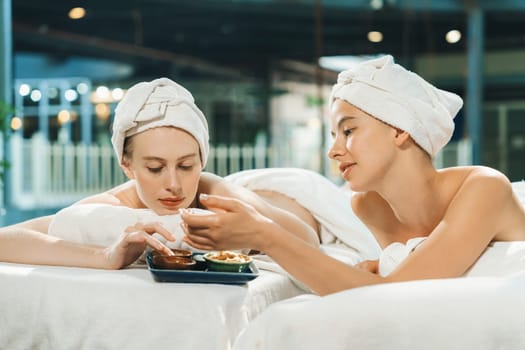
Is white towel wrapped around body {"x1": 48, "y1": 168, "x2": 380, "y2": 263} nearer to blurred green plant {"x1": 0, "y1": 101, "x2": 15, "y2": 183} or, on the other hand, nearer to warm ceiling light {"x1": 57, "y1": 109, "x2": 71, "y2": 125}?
blurred green plant {"x1": 0, "y1": 101, "x2": 15, "y2": 183}

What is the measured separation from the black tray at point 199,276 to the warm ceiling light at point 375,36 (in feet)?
→ 16.9

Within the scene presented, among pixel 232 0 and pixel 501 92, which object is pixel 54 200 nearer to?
pixel 232 0

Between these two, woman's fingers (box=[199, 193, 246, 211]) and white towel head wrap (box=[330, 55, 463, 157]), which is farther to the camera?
white towel head wrap (box=[330, 55, 463, 157])

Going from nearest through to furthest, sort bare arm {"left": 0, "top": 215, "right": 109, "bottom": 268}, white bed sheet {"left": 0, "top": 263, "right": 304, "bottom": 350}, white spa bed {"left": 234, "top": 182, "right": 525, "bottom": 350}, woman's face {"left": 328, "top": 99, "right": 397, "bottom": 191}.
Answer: white spa bed {"left": 234, "top": 182, "right": 525, "bottom": 350}
white bed sheet {"left": 0, "top": 263, "right": 304, "bottom": 350}
woman's face {"left": 328, "top": 99, "right": 397, "bottom": 191}
bare arm {"left": 0, "top": 215, "right": 109, "bottom": 268}

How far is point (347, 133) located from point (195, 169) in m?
0.49

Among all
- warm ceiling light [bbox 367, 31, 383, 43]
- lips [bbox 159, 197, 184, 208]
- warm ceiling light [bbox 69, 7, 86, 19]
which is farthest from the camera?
warm ceiling light [bbox 367, 31, 383, 43]

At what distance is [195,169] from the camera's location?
202cm

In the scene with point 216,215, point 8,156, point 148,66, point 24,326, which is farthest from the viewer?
point 148,66

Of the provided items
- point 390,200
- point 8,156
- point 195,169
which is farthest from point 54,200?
point 390,200

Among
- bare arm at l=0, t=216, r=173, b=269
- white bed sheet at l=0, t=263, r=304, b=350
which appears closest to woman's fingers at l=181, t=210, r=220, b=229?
white bed sheet at l=0, t=263, r=304, b=350

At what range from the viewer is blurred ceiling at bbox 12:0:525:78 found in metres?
6.41

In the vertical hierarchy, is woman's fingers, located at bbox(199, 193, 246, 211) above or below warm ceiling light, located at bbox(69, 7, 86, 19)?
below

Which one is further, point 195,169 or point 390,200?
point 195,169

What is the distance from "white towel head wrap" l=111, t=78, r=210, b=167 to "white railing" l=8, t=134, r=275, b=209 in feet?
14.0
